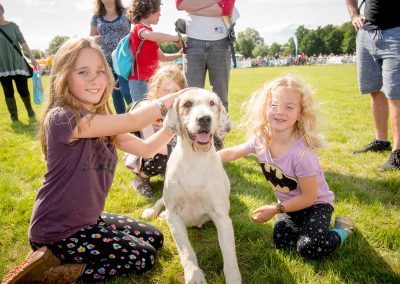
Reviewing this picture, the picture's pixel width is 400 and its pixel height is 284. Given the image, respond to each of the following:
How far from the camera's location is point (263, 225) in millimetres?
3459

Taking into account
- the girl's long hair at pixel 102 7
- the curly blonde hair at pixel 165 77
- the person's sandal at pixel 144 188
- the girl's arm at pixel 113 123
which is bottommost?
the person's sandal at pixel 144 188

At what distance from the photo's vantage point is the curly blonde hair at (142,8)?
5227 mm

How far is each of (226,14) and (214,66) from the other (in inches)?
30.3

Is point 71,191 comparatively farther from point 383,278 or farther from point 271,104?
point 383,278

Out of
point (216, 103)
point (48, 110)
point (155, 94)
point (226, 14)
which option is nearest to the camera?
point (48, 110)

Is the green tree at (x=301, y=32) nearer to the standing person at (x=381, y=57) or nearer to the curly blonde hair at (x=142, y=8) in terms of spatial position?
the standing person at (x=381, y=57)

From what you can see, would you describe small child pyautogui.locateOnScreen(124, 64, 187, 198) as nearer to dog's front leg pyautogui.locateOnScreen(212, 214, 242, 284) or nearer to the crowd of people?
the crowd of people

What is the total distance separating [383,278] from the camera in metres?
2.49

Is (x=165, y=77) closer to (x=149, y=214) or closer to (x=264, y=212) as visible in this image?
(x=149, y=214)

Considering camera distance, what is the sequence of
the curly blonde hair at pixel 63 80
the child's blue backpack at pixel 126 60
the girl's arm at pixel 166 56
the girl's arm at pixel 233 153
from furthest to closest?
the girl's arm at pixel 166 56 < the child's blue backpack at pixel 126 60 < the girl's arm at pixel 233 153 < the curly blonde hair at pixel 63 80

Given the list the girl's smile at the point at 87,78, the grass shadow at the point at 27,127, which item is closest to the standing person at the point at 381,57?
the girl's smile at the point at 87,78

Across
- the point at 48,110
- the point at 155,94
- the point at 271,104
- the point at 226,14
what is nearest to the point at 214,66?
the point at 226,14

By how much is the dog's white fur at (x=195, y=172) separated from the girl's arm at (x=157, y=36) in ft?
7.99

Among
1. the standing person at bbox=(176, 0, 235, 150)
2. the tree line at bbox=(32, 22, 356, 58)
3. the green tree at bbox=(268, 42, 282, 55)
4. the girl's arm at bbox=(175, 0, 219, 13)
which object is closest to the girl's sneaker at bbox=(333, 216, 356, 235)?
the standing person at bbox=(176, 0, 235, 150)
